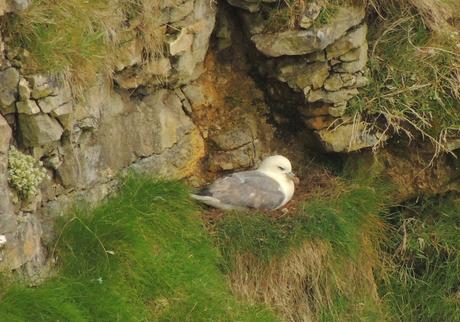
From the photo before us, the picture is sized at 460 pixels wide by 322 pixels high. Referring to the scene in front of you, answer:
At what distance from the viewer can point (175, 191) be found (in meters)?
6.65

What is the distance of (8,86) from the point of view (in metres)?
5.45

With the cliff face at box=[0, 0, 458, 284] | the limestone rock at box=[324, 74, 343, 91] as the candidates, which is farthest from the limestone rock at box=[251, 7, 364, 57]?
the limestone rock at box=[324, 74, 343, 91]

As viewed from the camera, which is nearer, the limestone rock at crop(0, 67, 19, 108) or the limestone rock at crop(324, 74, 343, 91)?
the limestone rock at crop(0, 67, 19, 108)

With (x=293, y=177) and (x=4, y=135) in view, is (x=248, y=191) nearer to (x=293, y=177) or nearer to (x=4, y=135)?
(x=293, y=177)

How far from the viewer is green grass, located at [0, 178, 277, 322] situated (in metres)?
5.49

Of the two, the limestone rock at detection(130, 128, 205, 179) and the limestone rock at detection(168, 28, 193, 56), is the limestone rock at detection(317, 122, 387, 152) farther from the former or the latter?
the limestone rock at detection(168, 28, 193, 56)

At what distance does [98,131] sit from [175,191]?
717 millimetres

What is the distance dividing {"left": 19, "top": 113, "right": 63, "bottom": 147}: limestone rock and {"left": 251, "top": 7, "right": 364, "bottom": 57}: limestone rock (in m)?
2.01

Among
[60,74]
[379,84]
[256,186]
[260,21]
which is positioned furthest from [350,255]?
[60,74]

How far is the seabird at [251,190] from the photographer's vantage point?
22.7 feet

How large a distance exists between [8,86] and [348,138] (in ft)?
9.54

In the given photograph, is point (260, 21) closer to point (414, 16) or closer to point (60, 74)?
point (414, 16)

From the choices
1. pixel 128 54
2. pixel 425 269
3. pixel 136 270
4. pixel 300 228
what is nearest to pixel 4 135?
pixel 136 270

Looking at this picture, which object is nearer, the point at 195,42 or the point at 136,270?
the point at 136,270
